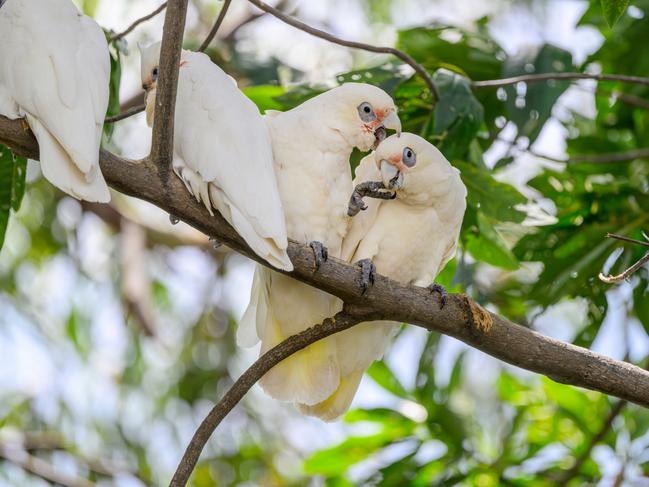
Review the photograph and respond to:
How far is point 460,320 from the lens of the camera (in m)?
2.55

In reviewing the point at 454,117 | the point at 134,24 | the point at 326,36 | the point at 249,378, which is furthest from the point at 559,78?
the point at 249,378

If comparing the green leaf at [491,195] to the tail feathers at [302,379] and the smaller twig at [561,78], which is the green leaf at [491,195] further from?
the tail feathers at [302,379]

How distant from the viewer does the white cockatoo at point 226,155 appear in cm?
236

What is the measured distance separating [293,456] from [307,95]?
281cm

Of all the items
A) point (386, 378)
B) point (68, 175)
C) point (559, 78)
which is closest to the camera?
point (68, 175)

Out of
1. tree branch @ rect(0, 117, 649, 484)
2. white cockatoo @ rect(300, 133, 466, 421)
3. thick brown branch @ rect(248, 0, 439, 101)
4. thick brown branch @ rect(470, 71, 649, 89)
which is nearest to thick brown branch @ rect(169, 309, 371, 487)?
tree branch @ rect(0, 117, 649, 484)

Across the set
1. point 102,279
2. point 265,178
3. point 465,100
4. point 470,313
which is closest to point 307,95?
point 465,100

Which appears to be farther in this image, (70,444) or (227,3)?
(70,444)

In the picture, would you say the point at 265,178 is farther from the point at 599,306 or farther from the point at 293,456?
the point at 293,456

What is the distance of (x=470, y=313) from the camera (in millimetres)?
2549

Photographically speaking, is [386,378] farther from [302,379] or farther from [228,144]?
[228,144]

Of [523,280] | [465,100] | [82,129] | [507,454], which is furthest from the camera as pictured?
[523,280]

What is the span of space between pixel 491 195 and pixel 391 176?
668 mm

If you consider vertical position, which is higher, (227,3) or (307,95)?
(307,95)
